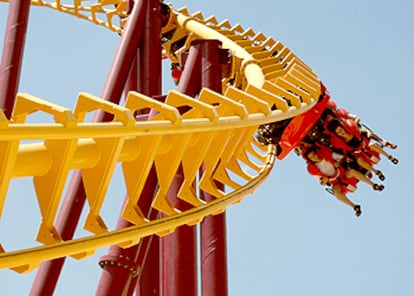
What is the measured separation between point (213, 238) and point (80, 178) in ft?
4.01

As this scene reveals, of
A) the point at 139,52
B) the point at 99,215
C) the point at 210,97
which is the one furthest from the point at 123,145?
the point at 139,52

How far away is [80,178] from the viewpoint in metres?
4.23

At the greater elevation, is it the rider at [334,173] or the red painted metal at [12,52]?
the rider at [334,173]

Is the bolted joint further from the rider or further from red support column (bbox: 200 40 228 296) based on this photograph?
the rider

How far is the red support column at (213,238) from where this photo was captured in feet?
16.4

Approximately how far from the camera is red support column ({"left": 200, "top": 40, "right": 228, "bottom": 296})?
4.99m

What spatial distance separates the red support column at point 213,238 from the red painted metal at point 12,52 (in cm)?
118

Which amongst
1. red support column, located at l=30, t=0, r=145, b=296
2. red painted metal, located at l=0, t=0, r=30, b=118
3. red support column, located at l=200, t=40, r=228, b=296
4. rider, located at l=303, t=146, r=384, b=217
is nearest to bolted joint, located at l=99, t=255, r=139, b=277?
red support column, located at l=30, t=0, r=145, b=296

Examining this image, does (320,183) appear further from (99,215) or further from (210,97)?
(99,215)

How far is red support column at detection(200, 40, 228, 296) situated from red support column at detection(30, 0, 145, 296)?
1.66ft

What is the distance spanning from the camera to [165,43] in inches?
287

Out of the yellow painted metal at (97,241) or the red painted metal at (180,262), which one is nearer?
the yellow painted metal at (97,241)

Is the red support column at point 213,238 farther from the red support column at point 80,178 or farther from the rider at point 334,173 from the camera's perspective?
the rider at point 334,173

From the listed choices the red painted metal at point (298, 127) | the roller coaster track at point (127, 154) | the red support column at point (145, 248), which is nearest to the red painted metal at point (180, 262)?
the red support column at point (145, 248)
